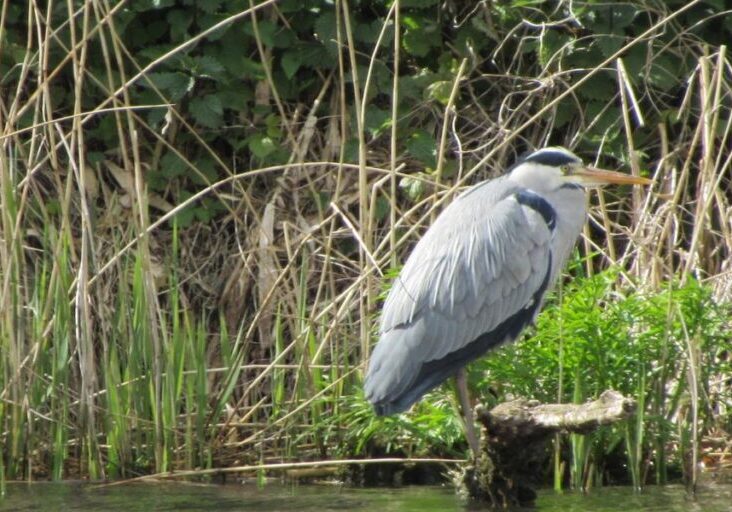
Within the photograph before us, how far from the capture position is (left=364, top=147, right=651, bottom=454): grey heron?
13.0 feet

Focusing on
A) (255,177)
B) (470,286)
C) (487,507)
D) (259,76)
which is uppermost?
(259,76)

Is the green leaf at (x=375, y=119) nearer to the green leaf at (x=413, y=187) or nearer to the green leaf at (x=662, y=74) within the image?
the green leaf at (x=413, y=187)

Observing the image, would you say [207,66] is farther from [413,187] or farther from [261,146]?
[413,187]

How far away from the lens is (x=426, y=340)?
3.99 m

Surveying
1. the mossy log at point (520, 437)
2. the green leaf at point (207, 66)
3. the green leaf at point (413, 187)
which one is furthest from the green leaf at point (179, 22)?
the mossy log at point (520, 437)

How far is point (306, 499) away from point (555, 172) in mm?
1406

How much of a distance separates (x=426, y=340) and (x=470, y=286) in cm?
27

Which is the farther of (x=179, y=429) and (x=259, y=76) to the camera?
(x=259, y=76)

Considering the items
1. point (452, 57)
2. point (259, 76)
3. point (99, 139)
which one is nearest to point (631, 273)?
point (452, 57)

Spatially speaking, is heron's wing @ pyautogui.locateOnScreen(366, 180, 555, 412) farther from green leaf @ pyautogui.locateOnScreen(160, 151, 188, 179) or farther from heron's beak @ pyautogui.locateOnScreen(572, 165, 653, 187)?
green leaf @ pyautogui.locateOnScreen(160, 151, 188, 179)

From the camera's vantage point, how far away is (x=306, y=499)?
390 cm

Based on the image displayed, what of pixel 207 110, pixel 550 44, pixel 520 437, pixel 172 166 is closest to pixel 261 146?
pixel 207 110

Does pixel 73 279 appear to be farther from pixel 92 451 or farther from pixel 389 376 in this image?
pixel 389 376

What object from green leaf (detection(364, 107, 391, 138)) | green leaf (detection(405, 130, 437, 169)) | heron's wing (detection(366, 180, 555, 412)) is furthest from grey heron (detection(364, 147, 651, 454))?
green leaf (detection(364, 107, 391, 138))
